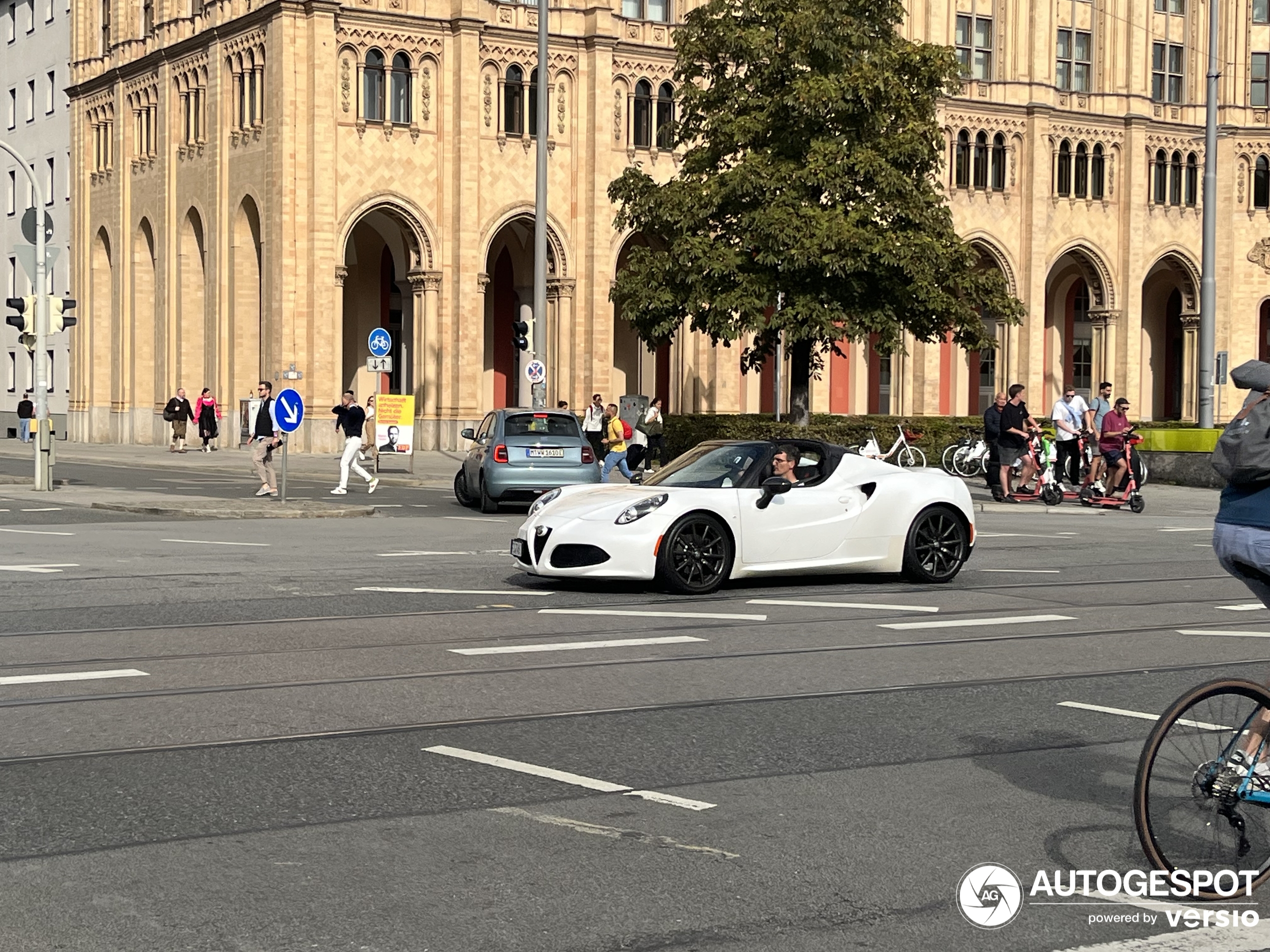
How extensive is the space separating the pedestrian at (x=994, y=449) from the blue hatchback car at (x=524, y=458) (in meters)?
6.71

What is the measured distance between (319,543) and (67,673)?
9.13 meters

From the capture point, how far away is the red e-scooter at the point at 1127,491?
28.2 meters

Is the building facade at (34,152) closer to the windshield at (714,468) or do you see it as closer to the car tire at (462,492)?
the car tire at (462,492)

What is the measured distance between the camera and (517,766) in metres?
7.32

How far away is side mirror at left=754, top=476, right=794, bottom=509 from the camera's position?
14227 millimetres

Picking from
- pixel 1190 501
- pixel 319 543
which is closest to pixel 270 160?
pixel 1190 501

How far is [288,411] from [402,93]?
26.8 meters

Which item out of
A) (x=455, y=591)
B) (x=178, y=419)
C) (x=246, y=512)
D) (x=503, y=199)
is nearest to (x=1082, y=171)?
(x=503, y=199)

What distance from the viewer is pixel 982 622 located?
12.5 m

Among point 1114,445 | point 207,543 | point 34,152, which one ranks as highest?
point 34,152

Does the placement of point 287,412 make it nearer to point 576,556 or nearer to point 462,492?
point 462,492

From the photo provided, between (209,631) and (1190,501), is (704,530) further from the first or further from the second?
(1190,501)

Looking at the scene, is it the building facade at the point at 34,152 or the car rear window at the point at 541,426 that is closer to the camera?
the car rear window at the point at 541,426

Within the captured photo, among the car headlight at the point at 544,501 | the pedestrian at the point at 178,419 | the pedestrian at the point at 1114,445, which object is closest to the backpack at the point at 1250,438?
the car headlight at the point at 544,501
